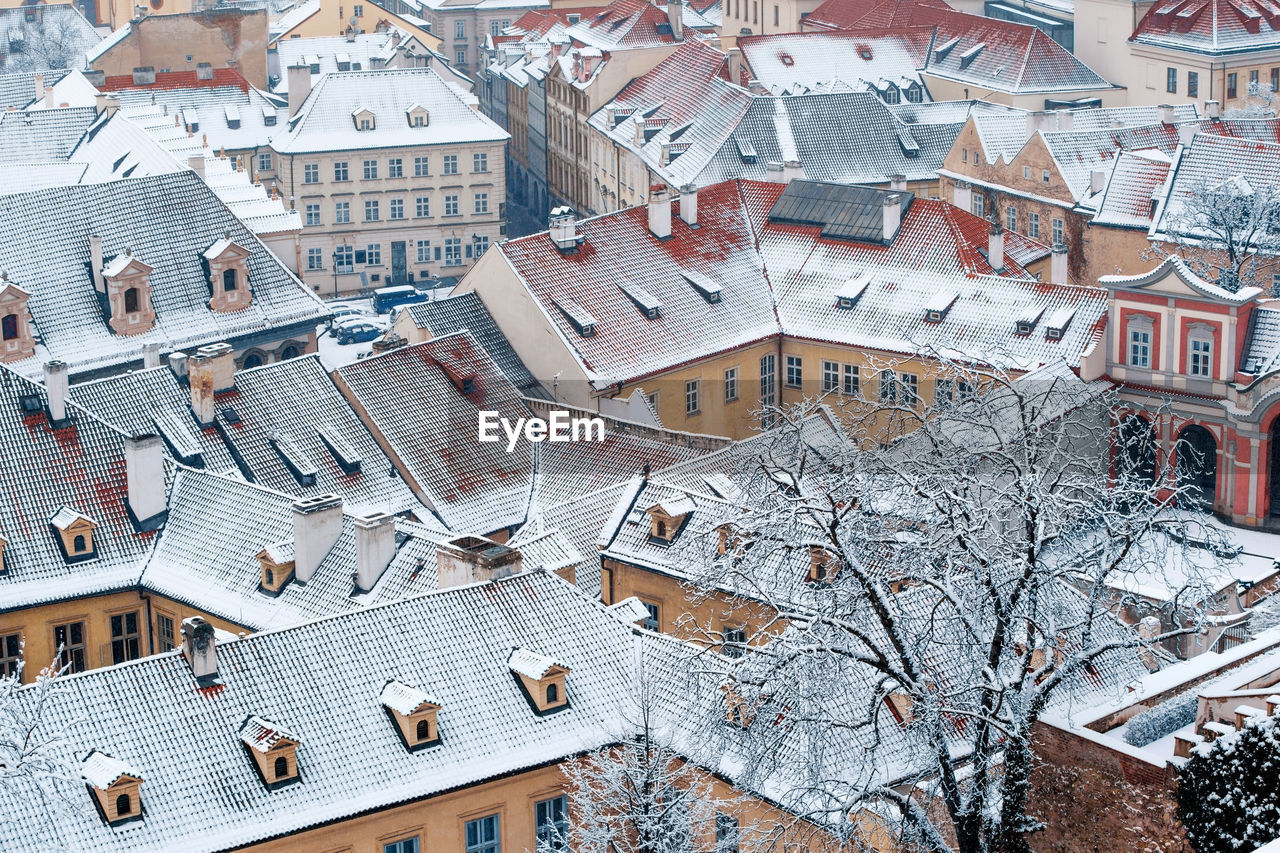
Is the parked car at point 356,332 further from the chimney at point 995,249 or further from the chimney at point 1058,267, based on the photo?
the chimney at point 1058,267

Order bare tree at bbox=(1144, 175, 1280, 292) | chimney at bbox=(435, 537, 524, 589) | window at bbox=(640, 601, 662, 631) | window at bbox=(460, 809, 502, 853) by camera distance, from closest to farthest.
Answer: window at bbox=(460, 809, 502, 853)
chimney at bbox=(435, 537, 524, 589)
window at bbox=(640, 601, 662, 631)
bare tree at bbox=(1144, 175, 1280, 292)

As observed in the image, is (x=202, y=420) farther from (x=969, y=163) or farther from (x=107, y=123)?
(x=969, y=163)

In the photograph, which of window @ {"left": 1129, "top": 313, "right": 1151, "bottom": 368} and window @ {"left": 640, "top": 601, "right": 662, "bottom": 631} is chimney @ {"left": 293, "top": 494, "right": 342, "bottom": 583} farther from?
window @ {"left": 1129, "top": 313, "right": 1151, "bottom": 368}

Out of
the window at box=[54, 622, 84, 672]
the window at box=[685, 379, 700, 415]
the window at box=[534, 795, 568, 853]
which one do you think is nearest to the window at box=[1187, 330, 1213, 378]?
the window at box=[685, 379, 700, 415]

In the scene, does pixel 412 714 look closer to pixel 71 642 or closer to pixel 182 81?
pixel 71 642

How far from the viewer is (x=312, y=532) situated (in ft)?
205

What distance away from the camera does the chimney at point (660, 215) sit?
293 feet

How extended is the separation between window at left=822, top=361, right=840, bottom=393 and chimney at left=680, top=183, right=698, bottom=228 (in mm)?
8196

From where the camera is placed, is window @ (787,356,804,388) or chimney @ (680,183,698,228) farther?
chimney @ (680,183,698,228)

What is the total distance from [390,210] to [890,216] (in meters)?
41.6

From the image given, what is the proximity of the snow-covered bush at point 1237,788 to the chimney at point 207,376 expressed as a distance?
40633mm

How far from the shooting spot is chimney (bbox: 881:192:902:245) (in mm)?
89188

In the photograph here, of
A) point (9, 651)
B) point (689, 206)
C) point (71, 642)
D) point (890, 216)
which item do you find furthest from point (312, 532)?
point (890, 216)

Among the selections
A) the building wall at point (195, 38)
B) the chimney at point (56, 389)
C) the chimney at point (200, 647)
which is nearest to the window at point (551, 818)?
the chimney at point (200, 647)
